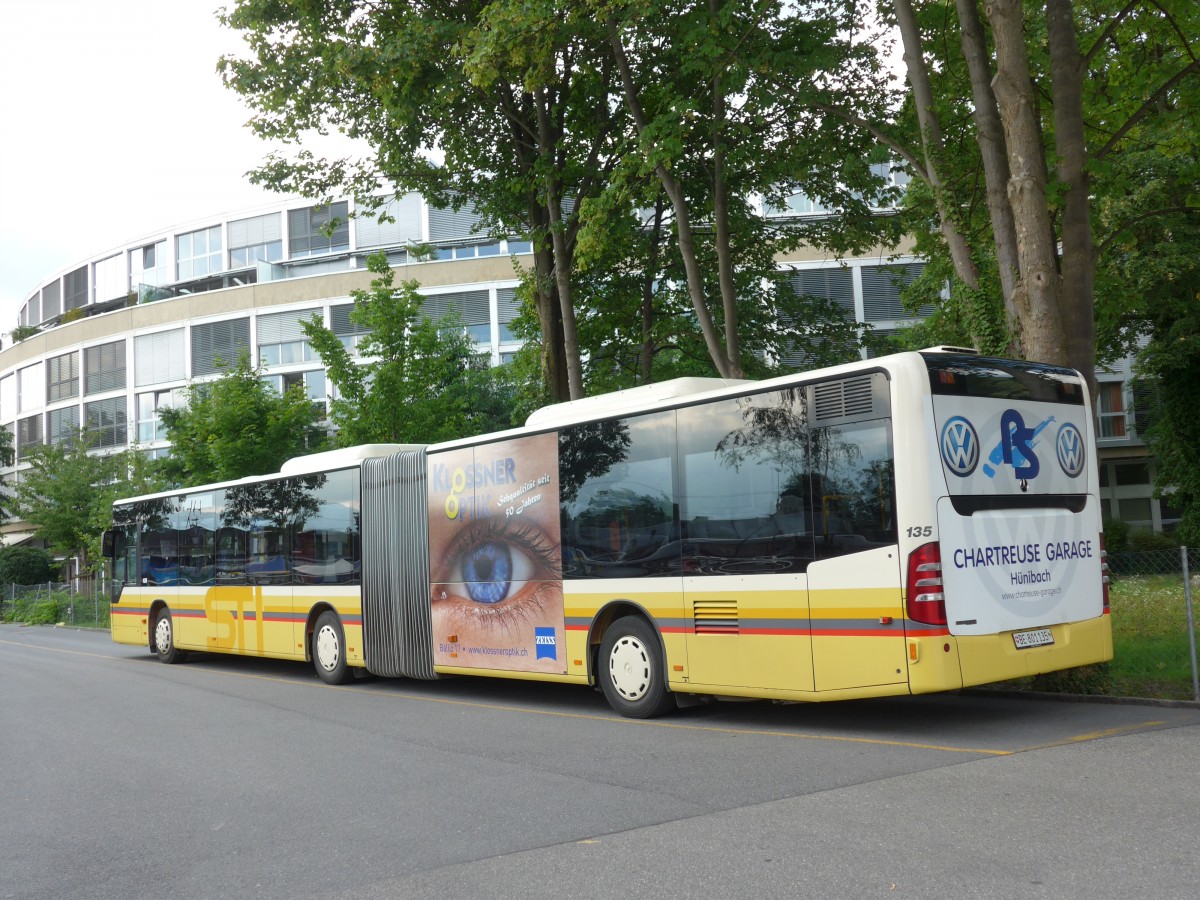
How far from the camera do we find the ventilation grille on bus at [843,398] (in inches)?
365

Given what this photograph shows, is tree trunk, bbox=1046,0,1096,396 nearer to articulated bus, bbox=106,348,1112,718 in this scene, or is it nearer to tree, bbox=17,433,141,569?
articulated bus, bbox=106,348,1112,718

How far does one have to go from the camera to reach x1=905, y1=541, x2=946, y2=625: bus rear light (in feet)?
28.7

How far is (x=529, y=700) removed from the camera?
1321 centimetres

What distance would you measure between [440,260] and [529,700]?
40.9 metres

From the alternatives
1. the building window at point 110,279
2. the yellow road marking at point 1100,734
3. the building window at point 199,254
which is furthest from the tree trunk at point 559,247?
the building window at point 110,279

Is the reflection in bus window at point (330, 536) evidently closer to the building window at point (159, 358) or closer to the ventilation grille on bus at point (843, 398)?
A: the ventilation grille on bus at point (843, 398)

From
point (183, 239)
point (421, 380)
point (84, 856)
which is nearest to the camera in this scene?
point (84, 856)

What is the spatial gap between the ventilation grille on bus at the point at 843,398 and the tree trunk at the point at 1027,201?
3.08 m

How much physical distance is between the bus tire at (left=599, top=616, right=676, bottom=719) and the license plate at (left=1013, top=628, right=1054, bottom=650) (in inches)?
126

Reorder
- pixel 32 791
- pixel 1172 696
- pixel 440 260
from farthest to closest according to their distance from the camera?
pixel 440 260, pixel 1172 696, pixel 32 791

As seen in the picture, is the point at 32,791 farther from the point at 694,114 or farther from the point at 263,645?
the point at 694,114

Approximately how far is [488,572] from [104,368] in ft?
164

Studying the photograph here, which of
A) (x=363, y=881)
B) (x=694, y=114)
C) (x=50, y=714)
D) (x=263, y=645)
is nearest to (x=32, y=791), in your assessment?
(x=363, y=881)

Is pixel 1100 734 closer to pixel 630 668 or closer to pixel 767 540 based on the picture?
pixel 767 540
